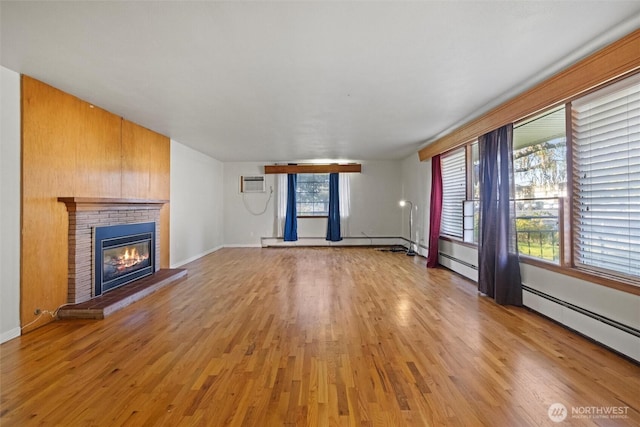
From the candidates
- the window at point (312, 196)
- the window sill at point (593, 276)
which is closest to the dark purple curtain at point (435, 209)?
the window sill at point (593, 276)

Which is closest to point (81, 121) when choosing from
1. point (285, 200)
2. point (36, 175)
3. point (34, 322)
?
point (36, 175)

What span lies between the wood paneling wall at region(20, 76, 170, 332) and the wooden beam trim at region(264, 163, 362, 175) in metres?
4.24

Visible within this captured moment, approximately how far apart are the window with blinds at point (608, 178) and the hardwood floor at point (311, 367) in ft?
2.63

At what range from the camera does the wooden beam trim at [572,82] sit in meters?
→ 2.05

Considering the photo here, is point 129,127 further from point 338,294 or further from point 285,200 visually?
point 285,200

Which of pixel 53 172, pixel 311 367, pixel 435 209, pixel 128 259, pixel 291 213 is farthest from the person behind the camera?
pixel 291 213

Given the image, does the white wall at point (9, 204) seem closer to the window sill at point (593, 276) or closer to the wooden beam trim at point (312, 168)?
the window sill at point (593, 276)

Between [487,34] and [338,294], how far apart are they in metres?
3.15

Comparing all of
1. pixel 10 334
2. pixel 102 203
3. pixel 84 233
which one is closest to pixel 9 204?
pixel 84 233

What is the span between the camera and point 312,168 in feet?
26.4

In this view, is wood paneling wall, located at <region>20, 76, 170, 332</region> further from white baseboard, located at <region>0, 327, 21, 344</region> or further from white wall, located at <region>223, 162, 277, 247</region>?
white wall, located at <region>223, 162, 277, 247</region>

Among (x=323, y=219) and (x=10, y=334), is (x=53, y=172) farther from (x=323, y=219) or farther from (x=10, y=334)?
(x=323, y=219)

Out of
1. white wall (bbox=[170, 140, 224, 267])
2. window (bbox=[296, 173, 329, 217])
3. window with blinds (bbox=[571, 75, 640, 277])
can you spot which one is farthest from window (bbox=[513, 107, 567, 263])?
white wall (bbox=[170, 140, 224, 267])

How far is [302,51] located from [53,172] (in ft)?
9.53
